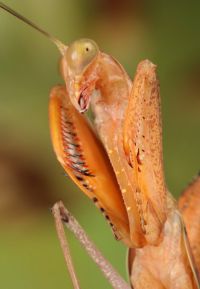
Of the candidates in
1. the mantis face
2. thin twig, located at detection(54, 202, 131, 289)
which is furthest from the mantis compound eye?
thin twig, located at detection(54, 202, 131, 289)

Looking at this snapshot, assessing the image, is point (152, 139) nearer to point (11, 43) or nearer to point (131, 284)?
point (131, 284)

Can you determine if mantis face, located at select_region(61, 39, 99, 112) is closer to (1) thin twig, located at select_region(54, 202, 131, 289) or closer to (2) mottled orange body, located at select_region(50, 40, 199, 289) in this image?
(2) mottled orange body, located at select_region(50, 40, 199, 289)

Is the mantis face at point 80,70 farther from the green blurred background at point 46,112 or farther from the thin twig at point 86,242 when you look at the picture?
the green blurred background at point 46,112

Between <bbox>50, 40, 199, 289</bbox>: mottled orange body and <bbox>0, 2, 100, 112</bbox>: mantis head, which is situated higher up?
<bbox>0, 2, 100, 112</bbox>: mantis head

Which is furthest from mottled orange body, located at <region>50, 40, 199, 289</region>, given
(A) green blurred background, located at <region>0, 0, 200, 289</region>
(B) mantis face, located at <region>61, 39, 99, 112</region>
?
(A) green blurred background, located at <region>0, 0, 200, 289</region>

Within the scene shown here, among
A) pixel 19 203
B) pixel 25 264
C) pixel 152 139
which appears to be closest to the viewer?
pixel 152 139

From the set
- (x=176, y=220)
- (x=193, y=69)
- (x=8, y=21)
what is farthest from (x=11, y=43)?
(x=176, y=220)

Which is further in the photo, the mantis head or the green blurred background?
the green blurred background
